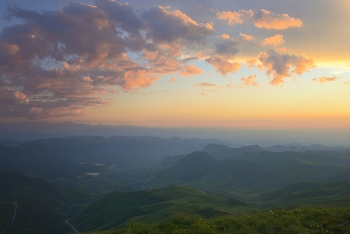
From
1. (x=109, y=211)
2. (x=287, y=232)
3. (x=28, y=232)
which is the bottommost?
(x=28, y=232)

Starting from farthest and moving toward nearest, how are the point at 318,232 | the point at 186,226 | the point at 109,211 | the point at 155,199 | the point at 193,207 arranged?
the point at 109,211 < the point at 155,199 < the point at 193,207 < the point at 186,226 < the point at 318,232

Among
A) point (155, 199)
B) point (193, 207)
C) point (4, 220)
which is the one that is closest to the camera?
point (193, 207)

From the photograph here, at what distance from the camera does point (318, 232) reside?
17516 millimetres

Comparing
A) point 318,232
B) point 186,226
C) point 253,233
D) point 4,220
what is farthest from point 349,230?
point 4,220

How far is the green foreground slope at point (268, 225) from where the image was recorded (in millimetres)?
18281

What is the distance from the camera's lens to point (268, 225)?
19.4 meters

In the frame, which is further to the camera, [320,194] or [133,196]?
[133,196]

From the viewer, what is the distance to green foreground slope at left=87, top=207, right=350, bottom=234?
60.0 feet

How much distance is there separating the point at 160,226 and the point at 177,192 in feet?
524

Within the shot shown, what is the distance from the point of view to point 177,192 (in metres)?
173

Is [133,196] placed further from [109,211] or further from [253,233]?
[253,233]

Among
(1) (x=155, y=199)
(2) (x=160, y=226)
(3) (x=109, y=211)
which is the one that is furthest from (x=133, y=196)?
(2) (x=160, y=226)

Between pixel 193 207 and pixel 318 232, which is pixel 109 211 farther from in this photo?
pixel 318 232

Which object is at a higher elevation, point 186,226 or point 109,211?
point 186,226
